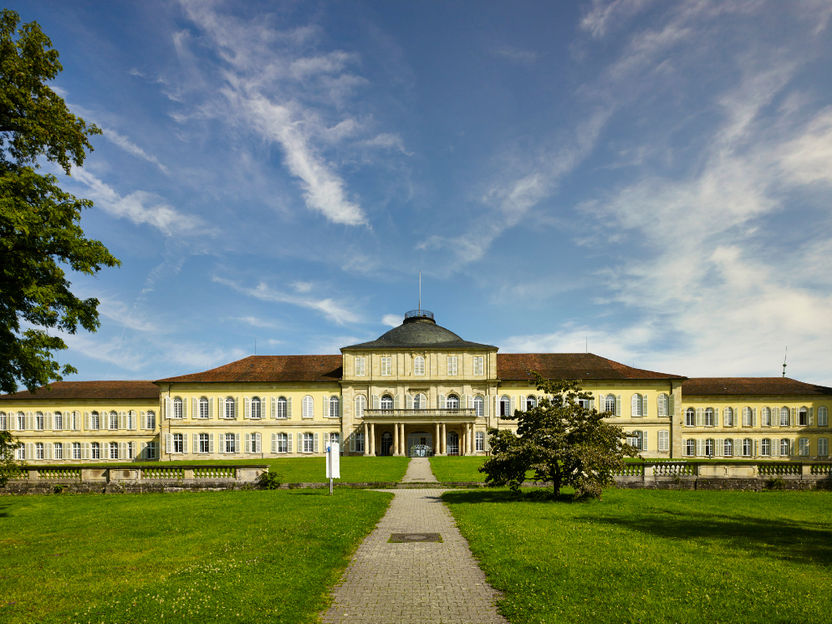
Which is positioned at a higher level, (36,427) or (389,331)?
(389,331)

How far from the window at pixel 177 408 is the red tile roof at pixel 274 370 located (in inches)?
76.2

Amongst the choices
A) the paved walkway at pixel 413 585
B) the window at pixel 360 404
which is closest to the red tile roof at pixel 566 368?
the window at pixel 360 404

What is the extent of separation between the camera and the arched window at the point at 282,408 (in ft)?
161

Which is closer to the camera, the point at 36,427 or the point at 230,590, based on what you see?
the point at 230,590

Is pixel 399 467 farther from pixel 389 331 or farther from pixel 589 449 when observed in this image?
pixel 389 331

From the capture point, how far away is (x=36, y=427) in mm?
51594

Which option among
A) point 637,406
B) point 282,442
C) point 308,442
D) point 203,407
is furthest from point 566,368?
point 203,407

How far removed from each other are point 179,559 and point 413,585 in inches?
180

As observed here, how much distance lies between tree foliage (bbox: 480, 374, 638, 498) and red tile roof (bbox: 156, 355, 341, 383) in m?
33.1

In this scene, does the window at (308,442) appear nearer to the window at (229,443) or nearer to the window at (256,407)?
the window at (256,407)

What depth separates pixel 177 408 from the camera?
49312 mm

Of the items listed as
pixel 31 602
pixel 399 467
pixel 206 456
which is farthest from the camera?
pixel 206 456

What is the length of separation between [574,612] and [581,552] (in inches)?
130

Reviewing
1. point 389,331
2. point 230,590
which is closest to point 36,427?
point 389,331
